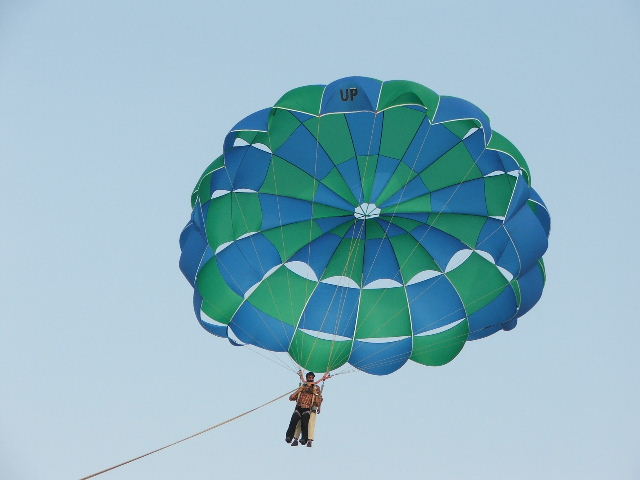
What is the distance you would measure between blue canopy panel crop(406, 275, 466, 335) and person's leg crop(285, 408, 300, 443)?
7.31 feet

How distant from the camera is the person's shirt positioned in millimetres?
13742

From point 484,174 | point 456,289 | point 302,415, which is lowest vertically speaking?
point 302,415

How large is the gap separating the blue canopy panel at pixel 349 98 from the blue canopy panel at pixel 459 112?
0.81 m

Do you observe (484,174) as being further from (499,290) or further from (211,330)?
(211,330)

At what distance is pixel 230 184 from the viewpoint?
580 inches

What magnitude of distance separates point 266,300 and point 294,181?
168cm

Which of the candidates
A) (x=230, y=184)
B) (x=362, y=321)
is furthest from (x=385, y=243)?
(x=230, y=184)

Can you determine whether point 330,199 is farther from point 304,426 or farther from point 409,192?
point 304,426

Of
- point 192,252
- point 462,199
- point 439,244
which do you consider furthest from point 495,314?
point 192,252

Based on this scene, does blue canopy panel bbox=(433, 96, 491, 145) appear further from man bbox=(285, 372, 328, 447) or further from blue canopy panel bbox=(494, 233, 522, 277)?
man bbox=(285, 372, 328, 447)

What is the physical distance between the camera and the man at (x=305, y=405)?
44.6 feet

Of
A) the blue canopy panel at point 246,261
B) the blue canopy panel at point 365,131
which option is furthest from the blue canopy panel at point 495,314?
the blue canopy panel at point 246,261

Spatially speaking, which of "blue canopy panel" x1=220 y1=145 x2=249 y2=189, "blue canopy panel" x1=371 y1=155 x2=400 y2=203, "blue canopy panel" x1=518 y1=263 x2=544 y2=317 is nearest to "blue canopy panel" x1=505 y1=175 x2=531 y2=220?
"blue canopy panel" x1=518 y1=263 x2=544 y2=317

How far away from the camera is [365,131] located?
14.8m
